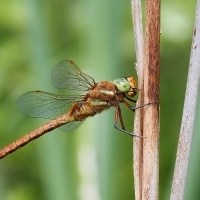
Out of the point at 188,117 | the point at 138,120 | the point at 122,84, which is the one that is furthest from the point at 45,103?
the point at 188,117

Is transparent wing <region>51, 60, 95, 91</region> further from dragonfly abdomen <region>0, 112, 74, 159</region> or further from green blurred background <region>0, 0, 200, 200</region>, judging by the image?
dragonfly abdomen <region>0, 112, 74, 159</region>

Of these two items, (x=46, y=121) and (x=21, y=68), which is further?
(x=21, y=68)

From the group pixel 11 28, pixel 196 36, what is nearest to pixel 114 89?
pixel 196 36

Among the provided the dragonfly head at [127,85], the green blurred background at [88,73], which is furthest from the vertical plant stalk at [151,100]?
the dragonfly head at [127,85]

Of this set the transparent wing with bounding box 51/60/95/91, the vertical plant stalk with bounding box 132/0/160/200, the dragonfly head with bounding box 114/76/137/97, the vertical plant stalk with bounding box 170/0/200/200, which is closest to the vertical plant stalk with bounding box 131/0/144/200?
the vertical plant stalk with bounding box 132/0/160/200

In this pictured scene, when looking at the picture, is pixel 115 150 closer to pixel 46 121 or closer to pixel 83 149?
pixel 83 149

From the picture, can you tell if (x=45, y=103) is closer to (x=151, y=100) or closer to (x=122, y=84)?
(x=122, y=84)

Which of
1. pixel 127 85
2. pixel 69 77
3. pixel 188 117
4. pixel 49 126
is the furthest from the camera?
pixel 49 126
